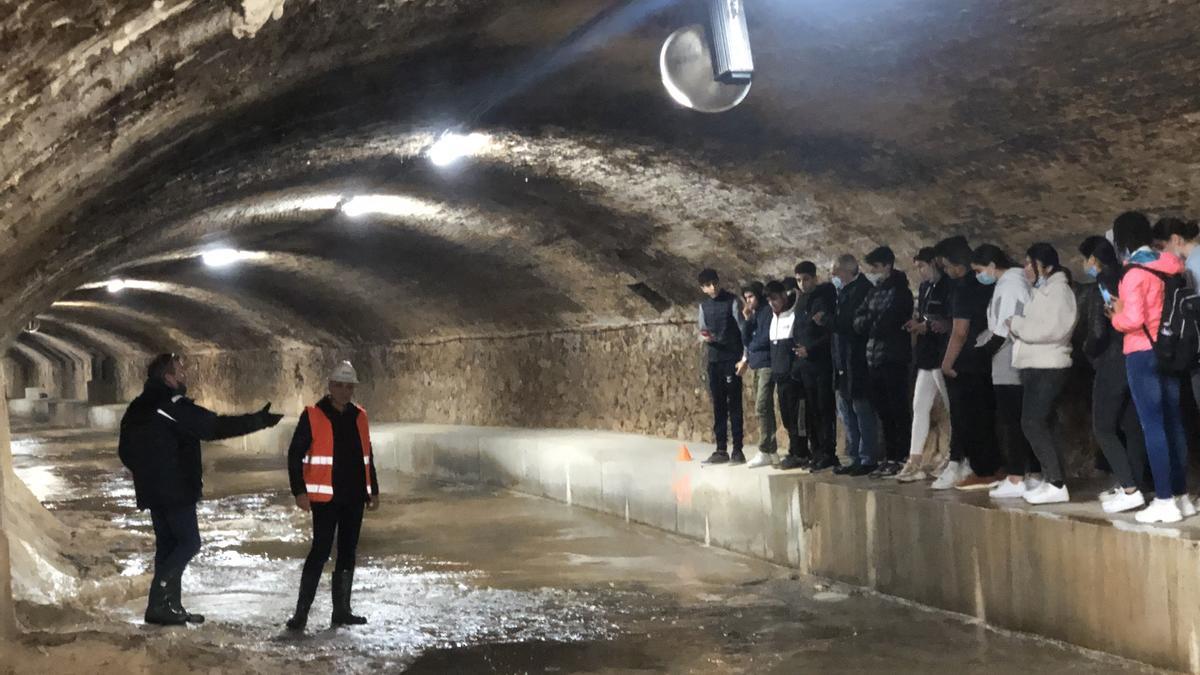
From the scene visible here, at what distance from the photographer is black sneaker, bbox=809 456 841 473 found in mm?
9391

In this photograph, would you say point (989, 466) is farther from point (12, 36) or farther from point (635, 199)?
point (12, 36)

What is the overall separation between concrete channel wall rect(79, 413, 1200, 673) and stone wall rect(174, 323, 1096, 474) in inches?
38.8

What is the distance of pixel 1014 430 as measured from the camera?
785 centimetres

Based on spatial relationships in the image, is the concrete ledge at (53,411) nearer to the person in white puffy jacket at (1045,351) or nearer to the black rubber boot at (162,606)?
the black rubber boot at (162,606)

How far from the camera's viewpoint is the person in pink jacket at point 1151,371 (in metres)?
6.31

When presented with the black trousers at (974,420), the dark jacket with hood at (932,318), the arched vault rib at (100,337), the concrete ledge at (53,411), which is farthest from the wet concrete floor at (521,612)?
the concrete ledge at (53,411)

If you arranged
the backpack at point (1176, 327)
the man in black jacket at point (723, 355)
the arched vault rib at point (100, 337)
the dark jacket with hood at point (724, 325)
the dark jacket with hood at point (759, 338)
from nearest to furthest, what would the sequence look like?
the backpack at point (1176, 327) → the dark jacket with hood at point (759, 338) → the man in black jacket at point (723, 355) → the dark jacket with hood at point (724, 325) → the arched vault rib at point (100, 337)

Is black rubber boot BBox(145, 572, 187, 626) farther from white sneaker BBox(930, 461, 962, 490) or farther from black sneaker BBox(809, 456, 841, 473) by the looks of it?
white sneaker BBox(930, 461, 962, 490)

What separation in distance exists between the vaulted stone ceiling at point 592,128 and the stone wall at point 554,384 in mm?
972

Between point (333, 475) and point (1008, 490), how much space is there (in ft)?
13.6

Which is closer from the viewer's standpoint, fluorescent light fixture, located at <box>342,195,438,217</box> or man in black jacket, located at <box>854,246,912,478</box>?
man in black jacket, located at <box>854,246,912,478</box>

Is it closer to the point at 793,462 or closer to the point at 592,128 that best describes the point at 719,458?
the point at 793,462

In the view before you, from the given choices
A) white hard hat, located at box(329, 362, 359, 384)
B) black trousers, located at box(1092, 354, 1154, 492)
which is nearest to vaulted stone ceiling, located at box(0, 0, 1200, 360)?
black trousers, located at box(1092, 354, 1154, 492)

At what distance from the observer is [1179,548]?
5820 mm
